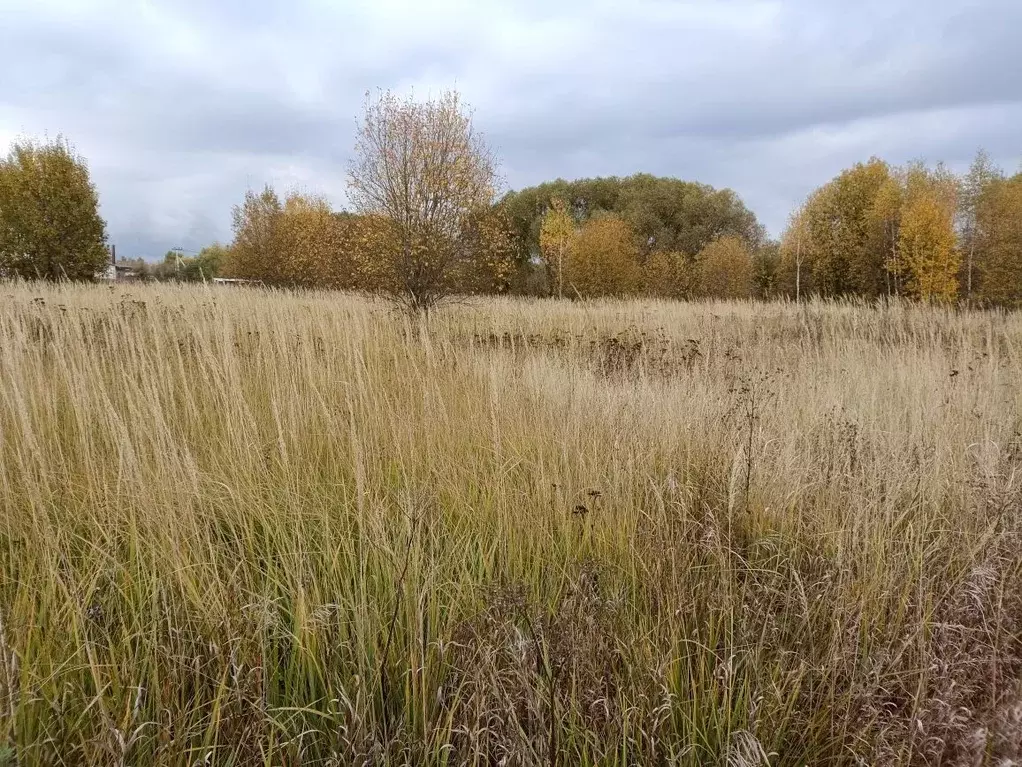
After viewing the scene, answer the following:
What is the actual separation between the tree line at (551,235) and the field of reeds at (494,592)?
1.99 m

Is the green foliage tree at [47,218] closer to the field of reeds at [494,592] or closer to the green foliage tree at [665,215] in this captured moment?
the field of reeds at [494,592]

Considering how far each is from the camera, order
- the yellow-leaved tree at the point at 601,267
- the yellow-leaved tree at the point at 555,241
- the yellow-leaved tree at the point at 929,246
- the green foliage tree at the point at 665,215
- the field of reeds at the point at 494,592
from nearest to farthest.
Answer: the field of reeds at the point at 494,592, the yellow-leaved tree at the point at 929,246, the yellow-leaved tree at the point at 601,267, the yellow-leaved tree at the point at 555,241, the green foliage tree at the point at 665,215

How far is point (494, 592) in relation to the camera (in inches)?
61.7

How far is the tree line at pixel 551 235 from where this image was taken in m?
10.2

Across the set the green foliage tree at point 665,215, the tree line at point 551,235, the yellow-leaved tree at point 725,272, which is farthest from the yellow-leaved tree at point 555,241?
the yellow-leaved tree at point 725,272

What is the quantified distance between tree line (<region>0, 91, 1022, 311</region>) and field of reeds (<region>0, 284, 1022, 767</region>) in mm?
1992

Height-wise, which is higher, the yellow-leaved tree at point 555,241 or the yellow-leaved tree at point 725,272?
the yellow-leaved tree at point 555,241

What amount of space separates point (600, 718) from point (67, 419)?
2829 mm

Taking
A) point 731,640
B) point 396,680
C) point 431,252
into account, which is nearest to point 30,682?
point 396,680

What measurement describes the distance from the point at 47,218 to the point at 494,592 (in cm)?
2458

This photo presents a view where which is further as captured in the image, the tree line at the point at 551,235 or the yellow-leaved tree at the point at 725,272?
the yellow-leaved tree at the point at 725,272

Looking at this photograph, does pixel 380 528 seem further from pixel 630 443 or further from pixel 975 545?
pixel 975 545

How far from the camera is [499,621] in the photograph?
4.91ft

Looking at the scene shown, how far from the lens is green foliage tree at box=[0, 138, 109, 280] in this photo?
1858 cm
